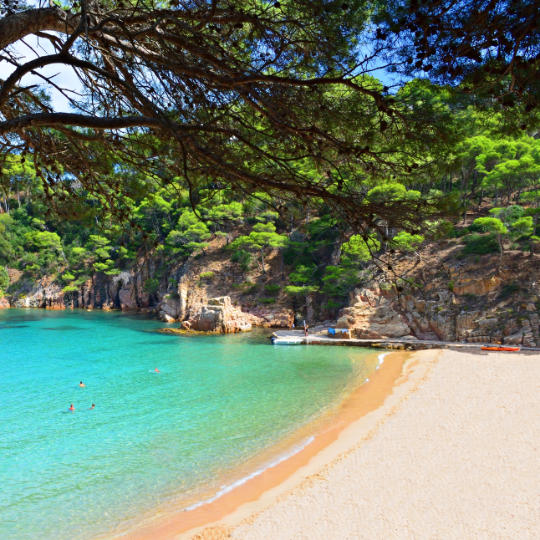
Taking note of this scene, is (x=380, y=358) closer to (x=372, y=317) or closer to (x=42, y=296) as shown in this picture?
(x=372, y=317)

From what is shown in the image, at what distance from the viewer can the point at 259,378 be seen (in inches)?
575

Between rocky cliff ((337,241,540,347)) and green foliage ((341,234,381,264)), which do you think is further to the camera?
green foliage ((341,234,381,264))

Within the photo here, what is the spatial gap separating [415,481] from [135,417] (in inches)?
284

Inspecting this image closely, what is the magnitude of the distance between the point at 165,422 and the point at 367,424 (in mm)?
5203

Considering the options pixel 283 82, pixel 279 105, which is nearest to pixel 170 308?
pixel 279 105

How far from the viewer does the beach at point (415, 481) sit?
19.1 feet

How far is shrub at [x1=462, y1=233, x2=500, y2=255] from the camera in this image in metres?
20.9

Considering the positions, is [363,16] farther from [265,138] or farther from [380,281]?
[380,281]

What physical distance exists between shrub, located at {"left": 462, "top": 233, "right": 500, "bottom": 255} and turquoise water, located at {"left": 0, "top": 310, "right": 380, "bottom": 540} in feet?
28.1

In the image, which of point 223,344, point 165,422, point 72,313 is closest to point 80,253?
point 72,313

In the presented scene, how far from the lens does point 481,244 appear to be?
21266 mm

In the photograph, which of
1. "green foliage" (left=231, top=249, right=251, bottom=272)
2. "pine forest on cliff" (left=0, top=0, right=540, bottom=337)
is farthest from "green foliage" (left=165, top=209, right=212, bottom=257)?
"pine forest on cliff" (left=0, top=0, right=540, bottom=337)

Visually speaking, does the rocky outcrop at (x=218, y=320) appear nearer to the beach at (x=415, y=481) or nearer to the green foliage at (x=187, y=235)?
the green foliage at (x=187, y=235)

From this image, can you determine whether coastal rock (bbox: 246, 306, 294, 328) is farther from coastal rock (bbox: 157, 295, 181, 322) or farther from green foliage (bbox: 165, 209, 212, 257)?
green foliage (bbox: 165, 209, 212, 257)
